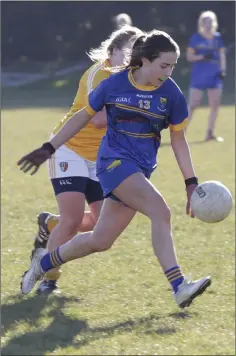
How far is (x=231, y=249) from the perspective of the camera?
7988 millimetres

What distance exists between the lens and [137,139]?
17.5 ft

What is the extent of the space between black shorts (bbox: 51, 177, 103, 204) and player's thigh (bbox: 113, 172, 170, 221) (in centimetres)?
106

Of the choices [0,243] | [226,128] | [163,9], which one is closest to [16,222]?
[0,243]

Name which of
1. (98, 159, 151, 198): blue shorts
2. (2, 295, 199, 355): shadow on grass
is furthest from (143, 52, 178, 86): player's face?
(2, 295, 199, 355): shadow on grass

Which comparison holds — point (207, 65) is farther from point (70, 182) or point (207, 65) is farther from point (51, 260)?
point (51, 260)

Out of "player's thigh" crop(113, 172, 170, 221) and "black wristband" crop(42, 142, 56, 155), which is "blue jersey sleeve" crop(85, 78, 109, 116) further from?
"player's thigh" crop(113, 172, 170, 221)

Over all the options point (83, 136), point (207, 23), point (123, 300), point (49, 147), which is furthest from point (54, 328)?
point (207, 23)

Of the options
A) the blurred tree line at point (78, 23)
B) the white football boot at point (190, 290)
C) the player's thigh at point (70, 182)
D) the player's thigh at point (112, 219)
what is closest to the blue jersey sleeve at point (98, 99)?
the player's thigh at point (112, 219)

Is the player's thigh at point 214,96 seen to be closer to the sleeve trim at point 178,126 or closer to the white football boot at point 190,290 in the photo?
the sleeve trim at point 178,126

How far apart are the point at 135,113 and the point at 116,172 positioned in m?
0.38

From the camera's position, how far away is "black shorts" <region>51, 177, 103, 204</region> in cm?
629

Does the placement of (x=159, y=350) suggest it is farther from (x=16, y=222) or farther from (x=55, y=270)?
(x=16, y=222)

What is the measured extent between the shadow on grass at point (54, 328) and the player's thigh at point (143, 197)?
812 mm

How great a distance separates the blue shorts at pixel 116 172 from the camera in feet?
17.3
